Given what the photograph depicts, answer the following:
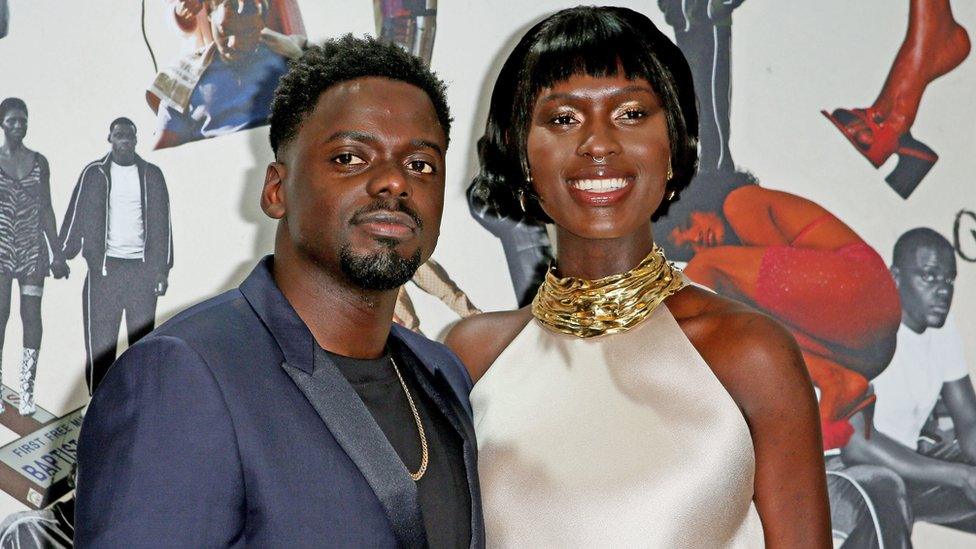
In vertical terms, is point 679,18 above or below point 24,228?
above

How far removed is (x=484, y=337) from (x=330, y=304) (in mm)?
677

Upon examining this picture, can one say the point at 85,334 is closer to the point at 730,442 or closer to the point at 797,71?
the point at 730,442

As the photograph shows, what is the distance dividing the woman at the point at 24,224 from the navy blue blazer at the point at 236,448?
53.7 inches

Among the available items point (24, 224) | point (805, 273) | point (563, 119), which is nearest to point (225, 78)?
point (24, 224)

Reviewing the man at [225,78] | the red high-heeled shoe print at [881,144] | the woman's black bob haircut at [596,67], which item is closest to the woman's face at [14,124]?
the man at [225,78]

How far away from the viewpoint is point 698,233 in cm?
294

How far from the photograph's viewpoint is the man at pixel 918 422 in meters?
2.88

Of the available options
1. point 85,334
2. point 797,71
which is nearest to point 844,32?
point 797,71

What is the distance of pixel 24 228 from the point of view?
2.73 metres

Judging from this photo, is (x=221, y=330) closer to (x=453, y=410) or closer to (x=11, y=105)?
(x=453, y=410)

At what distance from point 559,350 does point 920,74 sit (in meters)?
1.65

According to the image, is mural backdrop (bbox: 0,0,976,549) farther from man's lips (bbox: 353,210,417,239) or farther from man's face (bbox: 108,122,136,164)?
man's lips (bbox: 353,210,417,239)

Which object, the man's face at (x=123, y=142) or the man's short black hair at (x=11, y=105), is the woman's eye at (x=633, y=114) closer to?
the man's face at (x=123, y=142)

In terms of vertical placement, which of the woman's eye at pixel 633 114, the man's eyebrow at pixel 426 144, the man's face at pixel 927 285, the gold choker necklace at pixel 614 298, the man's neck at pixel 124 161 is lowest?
the man's face at pixel 927 285
